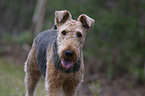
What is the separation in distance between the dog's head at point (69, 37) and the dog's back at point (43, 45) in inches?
17.4

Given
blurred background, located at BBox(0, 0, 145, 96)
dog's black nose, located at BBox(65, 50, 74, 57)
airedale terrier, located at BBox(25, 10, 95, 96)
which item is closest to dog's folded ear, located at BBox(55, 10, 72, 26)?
airedale terrier, located at BBox(25, 10, 95, 96)

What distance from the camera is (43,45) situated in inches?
142

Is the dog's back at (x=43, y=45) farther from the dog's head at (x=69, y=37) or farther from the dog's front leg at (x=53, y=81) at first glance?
the dog's head at (x=69, y=37)

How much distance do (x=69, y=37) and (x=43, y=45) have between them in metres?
0.90

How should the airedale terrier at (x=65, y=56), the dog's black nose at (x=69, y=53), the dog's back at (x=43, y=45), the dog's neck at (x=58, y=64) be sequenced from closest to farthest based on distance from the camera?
the dog's black nose at (x=69, y=53)
the airedale terrier at (x=65, y=56)
the dog's neck at (x=58, y=64)
the dog's back at (x=43, y=45)

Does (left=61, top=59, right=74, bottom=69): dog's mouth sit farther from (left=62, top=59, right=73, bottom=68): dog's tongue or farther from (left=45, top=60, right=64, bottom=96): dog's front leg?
(left=45, top=60, right=64, bottom=96): dog's front leg

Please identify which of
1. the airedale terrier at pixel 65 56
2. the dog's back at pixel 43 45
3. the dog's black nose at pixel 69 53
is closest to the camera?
the dog's black nose at pixel 69 53

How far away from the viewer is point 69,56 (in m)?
2.71

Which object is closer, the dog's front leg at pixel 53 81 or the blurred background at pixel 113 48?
the dog's front leg at pixel 53 81

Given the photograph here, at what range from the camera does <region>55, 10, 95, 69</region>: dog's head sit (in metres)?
2.71

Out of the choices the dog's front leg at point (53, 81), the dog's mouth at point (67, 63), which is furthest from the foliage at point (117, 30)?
the dog's mouth at point (67, 63)

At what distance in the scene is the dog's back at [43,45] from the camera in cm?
346

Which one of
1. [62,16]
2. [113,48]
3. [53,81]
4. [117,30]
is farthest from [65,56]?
[113,48]

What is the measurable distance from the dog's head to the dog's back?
442mm
